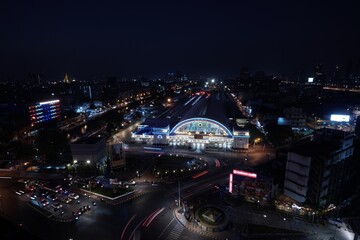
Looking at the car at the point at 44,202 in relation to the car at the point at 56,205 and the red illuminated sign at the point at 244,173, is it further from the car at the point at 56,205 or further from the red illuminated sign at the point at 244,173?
the red illuminated sign at the point at 244,173

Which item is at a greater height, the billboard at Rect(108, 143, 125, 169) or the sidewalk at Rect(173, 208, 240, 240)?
the billboard at Rect(108, 143, 125, 169)

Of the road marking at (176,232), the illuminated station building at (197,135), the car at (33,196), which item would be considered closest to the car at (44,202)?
the car at (33,196)

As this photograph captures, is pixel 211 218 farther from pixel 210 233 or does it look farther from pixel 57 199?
pixel 57 199

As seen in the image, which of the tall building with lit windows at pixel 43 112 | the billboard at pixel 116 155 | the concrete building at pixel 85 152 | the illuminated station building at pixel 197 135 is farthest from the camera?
the tall building with lit windows at pixel 43 112

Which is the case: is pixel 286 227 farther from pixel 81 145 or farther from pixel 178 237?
pixel 81 145

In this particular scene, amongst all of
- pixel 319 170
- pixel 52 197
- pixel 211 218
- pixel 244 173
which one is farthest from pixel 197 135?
pixel 52 197

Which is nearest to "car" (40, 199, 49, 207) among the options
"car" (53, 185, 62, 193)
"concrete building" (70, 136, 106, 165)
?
"car" (53, 185, 62, 193)

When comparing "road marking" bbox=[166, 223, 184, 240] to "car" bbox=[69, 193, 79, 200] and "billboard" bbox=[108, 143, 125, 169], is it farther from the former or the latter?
"billboard" bbox=[108, 143, 125, 169]
